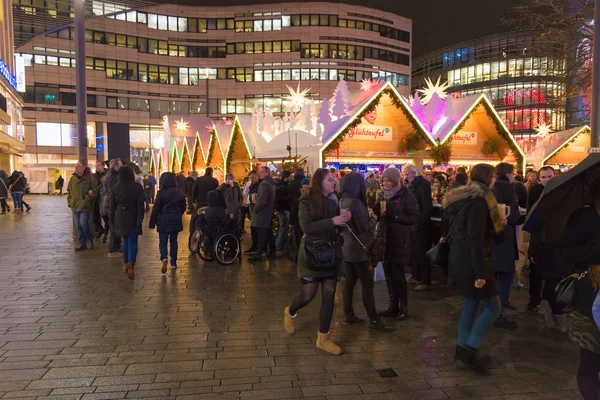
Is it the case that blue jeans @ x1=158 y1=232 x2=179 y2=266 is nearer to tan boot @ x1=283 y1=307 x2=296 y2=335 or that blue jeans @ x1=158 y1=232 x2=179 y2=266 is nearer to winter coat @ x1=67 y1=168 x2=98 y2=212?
winter coat @ x1=67 y1=168 x2=98 y2=212

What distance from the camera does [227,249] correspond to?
28.1 feet

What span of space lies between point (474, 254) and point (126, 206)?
5.57 metres

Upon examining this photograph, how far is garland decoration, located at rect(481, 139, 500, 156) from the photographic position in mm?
16172

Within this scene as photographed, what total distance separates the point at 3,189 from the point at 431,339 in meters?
20.0

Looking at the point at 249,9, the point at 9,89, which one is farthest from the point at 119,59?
the point at 9,89

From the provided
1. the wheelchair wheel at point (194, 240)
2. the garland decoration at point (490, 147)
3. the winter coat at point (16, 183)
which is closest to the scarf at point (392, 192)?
the wheelchair wheel at point (194, 240)

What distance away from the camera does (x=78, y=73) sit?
37.1 feet

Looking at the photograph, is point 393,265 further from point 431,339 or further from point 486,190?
point 486,190

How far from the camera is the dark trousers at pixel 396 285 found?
17.6 ft

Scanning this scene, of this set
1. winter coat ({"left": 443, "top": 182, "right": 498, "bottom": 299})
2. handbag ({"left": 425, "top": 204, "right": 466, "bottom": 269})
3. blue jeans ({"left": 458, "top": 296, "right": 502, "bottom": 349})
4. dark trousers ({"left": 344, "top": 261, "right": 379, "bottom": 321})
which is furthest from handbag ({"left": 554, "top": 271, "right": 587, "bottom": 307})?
dark trousers ({"left": 344, "top": 261, "right": 379, "bottom": 321})

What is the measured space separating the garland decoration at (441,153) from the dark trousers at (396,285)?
968cm

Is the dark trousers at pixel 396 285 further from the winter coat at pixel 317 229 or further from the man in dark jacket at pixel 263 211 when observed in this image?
the man in dark jacket at pixel 263 211

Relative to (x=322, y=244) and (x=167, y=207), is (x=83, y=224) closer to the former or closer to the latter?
(x=167, y=207)

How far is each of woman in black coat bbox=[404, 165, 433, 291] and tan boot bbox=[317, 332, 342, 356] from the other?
2610mm
